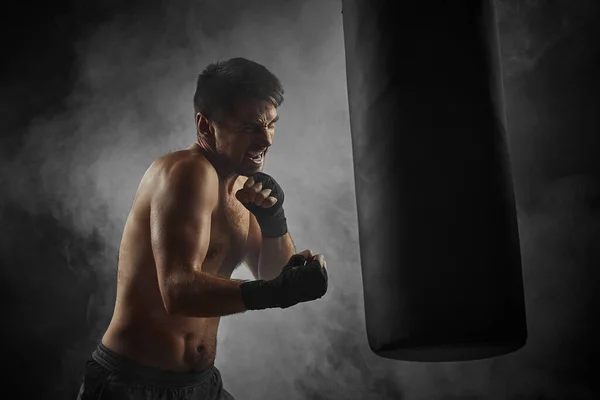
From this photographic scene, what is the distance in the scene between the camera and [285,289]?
2041 millimetres

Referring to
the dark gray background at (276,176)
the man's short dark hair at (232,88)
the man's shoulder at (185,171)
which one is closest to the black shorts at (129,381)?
the man's shoulder at (185,171)

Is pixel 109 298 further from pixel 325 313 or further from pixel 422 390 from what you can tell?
pixel 422 390

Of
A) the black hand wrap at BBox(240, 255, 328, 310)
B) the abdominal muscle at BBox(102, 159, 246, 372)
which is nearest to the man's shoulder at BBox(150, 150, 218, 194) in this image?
the abdominal muscle at BBox(102, 159, 246, 372)

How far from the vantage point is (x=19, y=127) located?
3908mm

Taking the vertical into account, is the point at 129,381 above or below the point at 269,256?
below

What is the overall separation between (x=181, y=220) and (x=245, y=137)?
0.46 m

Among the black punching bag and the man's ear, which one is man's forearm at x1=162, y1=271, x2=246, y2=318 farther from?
the man's ear

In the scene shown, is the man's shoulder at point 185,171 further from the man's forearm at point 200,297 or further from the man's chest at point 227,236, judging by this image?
the man's forearm at point 200,297

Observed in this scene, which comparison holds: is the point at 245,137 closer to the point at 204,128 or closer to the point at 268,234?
the point at 204,128

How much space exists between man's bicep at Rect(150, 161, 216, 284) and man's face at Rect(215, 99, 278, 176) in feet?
0.74

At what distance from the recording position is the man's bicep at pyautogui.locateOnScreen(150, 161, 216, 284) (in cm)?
206

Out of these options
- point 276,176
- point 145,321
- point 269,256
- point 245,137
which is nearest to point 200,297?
point 145,321

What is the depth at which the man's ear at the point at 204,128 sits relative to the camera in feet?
8.16

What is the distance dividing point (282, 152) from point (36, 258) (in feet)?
4.51
